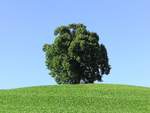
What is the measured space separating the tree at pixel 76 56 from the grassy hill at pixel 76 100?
3424cm

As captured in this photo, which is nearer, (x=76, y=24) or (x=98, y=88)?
(x=98, y=88)

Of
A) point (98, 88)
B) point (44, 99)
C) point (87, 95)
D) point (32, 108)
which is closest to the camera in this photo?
point (32, 108)

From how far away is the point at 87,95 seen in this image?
5606 cm

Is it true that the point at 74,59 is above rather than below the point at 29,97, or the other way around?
above

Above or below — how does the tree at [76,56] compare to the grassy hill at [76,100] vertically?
above

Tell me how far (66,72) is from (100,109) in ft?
170

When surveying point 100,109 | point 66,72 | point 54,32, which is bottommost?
point 100,109

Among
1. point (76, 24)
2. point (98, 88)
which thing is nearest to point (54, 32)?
point (76, 24)

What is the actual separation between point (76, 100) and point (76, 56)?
46.8 meters

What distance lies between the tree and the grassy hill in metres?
34.2

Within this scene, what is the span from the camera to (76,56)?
324 feet

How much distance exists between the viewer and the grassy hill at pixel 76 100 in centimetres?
4662

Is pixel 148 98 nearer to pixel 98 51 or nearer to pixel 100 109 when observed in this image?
pixel 100 109

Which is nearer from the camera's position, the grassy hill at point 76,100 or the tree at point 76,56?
the grassy hill at point 76,100
